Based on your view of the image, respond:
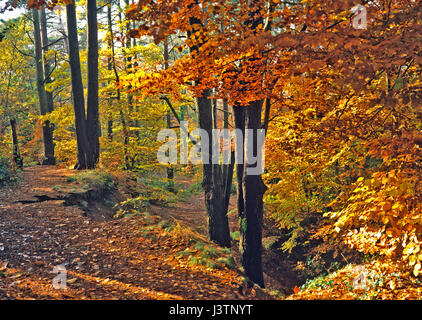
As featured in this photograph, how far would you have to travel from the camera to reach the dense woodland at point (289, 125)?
398cm

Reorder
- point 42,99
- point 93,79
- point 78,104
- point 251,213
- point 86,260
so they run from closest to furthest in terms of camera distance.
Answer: point 86,260 < point 251,213 < point 93,79 < point 78,104 < point 42,99

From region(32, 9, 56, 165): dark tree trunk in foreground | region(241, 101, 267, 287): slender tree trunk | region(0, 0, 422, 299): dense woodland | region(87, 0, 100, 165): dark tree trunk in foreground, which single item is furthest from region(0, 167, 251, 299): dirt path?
region(32, 9, 56, 165): dark tree trunk in foreground

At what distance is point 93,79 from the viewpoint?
39.3 feet

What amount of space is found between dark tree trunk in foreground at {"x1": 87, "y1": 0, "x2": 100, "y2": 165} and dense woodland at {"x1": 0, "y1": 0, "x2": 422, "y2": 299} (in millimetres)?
54

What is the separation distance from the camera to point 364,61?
357 centimetres

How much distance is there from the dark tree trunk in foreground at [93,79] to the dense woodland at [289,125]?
5cm

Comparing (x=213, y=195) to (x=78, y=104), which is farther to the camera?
(x=78, y=104)

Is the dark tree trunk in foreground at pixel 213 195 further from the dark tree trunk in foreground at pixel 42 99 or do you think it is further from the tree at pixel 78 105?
the dark tree trunk in foreground at pixel 42 99

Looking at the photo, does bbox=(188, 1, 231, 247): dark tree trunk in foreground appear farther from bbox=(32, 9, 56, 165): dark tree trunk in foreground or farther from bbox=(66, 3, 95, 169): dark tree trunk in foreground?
bbox=(32, 9, 56, 165): dark tree trunk in foreground

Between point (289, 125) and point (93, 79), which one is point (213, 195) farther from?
point (93, 79)

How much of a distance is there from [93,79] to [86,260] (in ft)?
26.1

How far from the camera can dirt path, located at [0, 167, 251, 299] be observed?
16.2 ft

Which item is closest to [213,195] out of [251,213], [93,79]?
[251,213]
